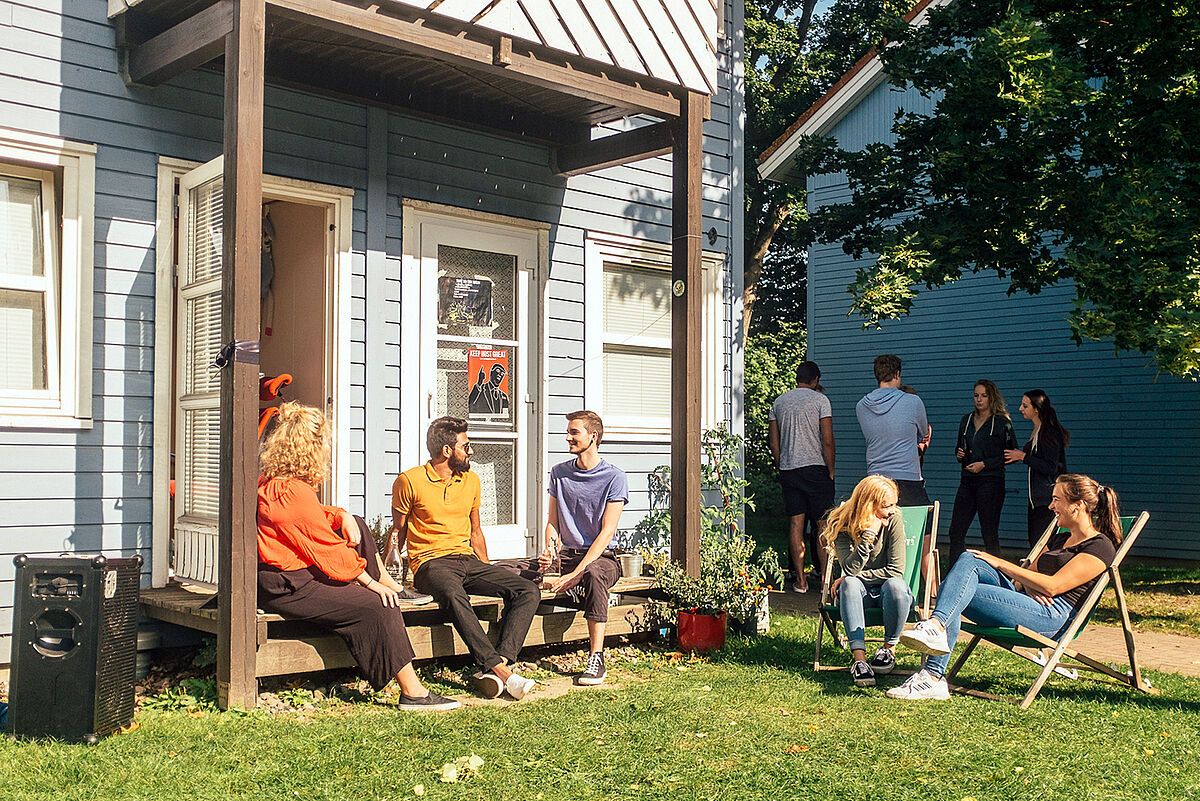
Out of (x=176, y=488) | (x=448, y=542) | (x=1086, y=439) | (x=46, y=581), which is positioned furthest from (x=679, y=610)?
(x=1086, y=439)

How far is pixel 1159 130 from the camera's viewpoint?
28.5ft

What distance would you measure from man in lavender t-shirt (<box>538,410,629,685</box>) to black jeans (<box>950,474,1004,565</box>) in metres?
3.83

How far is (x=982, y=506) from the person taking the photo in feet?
31.0

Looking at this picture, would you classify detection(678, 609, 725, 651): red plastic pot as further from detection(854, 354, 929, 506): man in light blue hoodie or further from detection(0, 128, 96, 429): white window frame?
detection(0, 128, 96, 429): white window frame

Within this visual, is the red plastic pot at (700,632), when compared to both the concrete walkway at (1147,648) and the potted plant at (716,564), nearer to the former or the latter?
the potted plant at (716,564)

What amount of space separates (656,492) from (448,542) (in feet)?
9.41

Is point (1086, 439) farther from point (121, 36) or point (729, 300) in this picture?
point (121, 36)

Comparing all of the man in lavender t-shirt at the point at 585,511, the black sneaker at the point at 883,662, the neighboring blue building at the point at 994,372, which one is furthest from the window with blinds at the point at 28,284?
the neighboring blue building at the point at 994,372

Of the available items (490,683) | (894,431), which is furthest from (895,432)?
(490,683)

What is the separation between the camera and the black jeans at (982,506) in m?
9.38

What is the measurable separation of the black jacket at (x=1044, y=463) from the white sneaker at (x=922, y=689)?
3.71m

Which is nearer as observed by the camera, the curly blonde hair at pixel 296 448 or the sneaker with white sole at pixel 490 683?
the curly blonde hair at pixel 296 448

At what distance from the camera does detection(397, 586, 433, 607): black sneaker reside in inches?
237

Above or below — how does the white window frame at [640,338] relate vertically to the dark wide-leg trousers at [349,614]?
above
